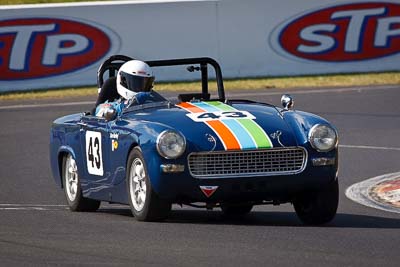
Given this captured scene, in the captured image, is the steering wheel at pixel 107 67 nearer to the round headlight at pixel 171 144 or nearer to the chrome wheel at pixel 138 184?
the chrome wheel at pixel 138 184

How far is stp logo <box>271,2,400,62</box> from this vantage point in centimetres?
2628

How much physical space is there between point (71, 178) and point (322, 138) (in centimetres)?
298

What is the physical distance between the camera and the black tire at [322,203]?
416 inches

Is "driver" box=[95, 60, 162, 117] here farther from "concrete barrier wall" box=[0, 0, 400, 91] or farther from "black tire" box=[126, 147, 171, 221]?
"concrete barrier wall" box=[0, 0, 400, 91]

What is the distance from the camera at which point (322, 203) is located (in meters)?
10.6

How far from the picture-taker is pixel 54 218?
11.2 metres

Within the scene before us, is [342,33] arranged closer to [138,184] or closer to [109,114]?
[109,114]

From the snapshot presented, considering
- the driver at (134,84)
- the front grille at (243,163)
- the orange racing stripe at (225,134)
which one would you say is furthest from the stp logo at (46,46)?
the front grille at (243,163)

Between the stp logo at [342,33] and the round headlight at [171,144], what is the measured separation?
16162mm

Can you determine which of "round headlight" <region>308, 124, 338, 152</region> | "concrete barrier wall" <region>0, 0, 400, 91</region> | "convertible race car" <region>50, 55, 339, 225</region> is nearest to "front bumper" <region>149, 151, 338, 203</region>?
"convertible race car" <region>50, 55, 339, 225</region>

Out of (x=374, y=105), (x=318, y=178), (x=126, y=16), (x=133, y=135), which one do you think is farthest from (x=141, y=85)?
(x=126, y=16)

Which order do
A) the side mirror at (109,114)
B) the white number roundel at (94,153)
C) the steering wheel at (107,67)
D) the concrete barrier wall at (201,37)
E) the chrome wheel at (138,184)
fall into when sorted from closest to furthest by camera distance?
the chrome wheel at (138,184), the side mirror at (109,114), the white number roundel at (94,153), the steering wheel at (107,67), the concrete barrier wall at (201,37)

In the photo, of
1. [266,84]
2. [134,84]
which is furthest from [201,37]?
[134,84]

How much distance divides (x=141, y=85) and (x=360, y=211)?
2357 millimetres
